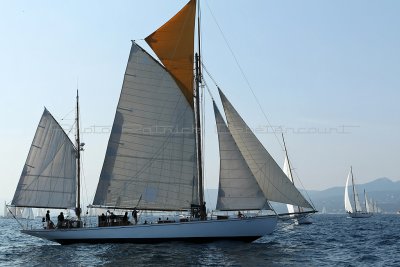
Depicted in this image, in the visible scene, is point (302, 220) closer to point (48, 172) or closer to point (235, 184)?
point (235, 184)

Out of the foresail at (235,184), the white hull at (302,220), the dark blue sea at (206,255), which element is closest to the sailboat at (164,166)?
the foresail at (235,184)

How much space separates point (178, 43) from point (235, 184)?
12644 mm

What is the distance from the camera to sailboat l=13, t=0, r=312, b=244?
35531 millimetres

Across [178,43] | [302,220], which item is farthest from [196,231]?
[302,220]

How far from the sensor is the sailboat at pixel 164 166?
3553 cm

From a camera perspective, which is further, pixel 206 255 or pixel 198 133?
pixel 198 133

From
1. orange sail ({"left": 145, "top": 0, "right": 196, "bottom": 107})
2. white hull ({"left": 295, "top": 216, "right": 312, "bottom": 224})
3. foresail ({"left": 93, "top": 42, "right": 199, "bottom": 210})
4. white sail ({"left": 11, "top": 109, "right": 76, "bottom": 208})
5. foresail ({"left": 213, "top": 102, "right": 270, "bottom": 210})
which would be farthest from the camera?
orange sail ({"left": 145, "top": 0, "right": 196, "bottom": 107})

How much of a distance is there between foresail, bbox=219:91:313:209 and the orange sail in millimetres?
7215

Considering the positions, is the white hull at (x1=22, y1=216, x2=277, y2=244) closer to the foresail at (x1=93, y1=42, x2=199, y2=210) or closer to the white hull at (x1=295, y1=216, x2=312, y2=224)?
the foresail at (x1=93, y1=42, x2=199, y2=210)

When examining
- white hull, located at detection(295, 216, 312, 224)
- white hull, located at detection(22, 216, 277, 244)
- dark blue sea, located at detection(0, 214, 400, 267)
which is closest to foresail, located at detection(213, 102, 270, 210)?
white hull, located at detection(22, 216, 277, 244)

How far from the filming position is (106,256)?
105 ft

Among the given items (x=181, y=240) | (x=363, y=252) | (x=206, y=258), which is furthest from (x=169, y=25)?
(x=363, y=252)

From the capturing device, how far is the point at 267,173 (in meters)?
35.4

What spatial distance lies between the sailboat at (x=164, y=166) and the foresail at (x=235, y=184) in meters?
0.07
